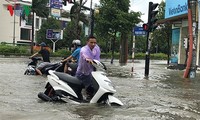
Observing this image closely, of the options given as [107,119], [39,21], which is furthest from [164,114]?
[39,21]

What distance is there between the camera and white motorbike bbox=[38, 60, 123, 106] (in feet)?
26.2

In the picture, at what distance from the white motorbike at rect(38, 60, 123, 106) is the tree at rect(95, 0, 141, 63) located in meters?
28.1

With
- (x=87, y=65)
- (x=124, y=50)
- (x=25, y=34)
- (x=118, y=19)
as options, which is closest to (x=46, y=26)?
(x=25, y=34)

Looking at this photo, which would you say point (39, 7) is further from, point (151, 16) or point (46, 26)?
point (151, 16)

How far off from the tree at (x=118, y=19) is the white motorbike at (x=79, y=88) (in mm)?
28148

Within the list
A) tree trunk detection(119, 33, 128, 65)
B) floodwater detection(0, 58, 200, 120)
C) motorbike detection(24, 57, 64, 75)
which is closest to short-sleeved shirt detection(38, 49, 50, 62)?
motorbike detection(24, 57, 64, 75)

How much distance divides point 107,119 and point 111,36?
110ft

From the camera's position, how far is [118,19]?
120 feet

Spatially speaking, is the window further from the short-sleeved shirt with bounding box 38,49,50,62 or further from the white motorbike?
the white motorbike

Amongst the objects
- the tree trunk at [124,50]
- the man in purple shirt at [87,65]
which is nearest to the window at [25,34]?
the tree trunk at [124,50]

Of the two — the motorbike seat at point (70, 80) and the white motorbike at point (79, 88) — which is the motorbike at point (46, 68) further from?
the motorbike seat at point (70, 80)

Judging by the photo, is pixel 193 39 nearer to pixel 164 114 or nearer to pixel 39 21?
pixel 164 114

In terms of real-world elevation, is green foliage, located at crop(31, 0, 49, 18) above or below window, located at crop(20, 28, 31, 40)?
above

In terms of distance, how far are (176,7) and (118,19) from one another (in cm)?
882
